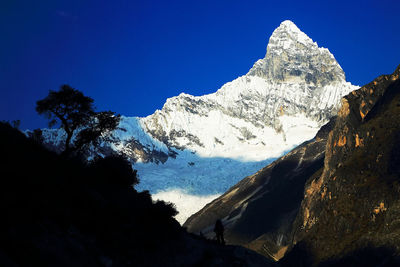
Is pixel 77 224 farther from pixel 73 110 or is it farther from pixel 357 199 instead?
pixel 357 199

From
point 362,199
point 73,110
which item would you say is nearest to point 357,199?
point 362,199

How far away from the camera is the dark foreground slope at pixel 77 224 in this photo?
1458 centimetres

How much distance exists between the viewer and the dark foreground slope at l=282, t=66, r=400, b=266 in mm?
89812

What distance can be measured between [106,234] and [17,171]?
5.32 m

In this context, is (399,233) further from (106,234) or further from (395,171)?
(106,234)

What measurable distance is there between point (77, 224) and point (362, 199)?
102266mm

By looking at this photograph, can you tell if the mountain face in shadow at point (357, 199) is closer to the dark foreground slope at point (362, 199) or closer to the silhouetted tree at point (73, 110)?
the dark foreground slope at point (362, 199)

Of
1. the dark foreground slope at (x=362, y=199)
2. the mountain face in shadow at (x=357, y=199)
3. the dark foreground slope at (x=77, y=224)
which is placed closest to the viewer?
the dark foreground slope at (x=77, y=224)

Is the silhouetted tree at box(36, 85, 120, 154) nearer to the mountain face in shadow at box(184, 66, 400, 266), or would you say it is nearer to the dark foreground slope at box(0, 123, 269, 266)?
the dark foreground slope at box(0, 123, 269, 266)

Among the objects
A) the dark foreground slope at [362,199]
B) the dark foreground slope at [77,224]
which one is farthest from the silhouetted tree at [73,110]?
the dark foreground slope at [362,199]

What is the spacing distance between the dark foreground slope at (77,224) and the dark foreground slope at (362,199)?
65.8 meters

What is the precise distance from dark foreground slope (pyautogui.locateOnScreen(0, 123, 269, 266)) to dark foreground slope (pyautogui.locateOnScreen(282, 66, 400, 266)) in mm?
65847

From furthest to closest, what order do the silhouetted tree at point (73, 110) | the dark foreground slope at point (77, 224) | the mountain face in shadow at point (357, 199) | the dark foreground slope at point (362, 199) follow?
the mountain face in shadow at point (357, 199) → the dark foreground slope at point (362, 199) → the silhouetted tree at point (73, 110) → the dark foreground slope at point (77, 224)

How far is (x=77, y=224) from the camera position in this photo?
1830 centimetres
